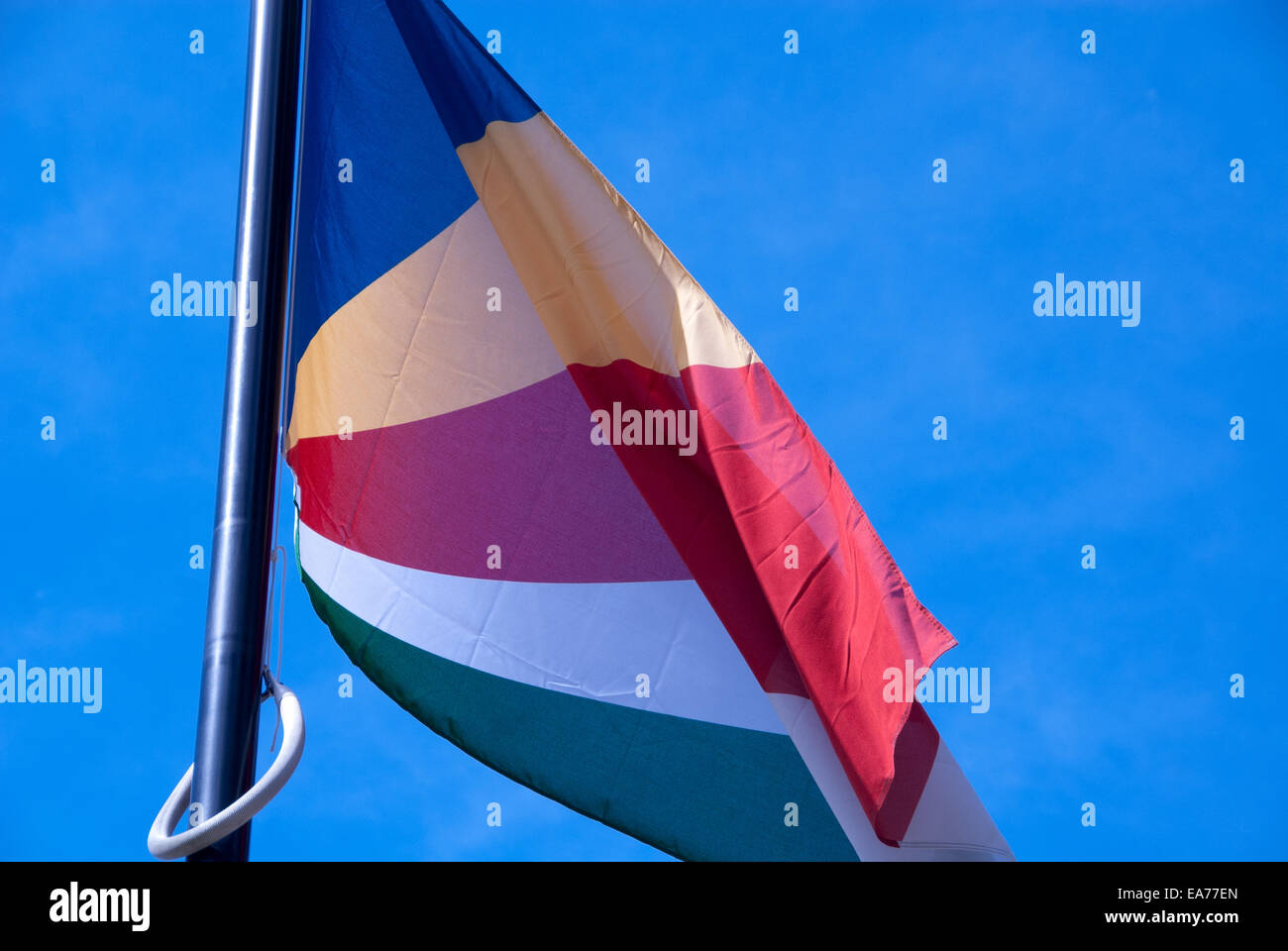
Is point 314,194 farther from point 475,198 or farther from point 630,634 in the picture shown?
point 630,634

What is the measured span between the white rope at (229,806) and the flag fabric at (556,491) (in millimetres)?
2306

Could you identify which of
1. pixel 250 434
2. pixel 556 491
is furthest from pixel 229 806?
pixel 556 491

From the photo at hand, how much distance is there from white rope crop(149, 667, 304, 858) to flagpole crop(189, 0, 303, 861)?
3.0 inches

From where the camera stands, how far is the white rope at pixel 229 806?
11.6 ft

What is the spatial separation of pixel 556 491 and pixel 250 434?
2.64 meters

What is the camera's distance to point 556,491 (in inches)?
265

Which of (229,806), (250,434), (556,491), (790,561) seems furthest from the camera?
(556,491)

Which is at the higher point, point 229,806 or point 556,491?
point 556,491

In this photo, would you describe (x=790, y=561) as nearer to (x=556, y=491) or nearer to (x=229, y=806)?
(x=556, y=491)

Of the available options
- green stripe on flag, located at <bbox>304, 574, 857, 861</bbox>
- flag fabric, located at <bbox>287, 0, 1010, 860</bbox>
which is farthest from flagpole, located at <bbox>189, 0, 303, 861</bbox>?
green stripe on flag, located at <bbox>304, 574, 857, 861</bbox>

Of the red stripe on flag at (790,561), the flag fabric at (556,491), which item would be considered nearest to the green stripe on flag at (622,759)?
the flag fabric at (556,491)

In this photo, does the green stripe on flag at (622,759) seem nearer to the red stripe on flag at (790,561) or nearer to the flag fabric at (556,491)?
the flag fabric at (556,491)

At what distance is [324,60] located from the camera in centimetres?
627

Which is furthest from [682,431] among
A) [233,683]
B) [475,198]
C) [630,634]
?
[233,683]
